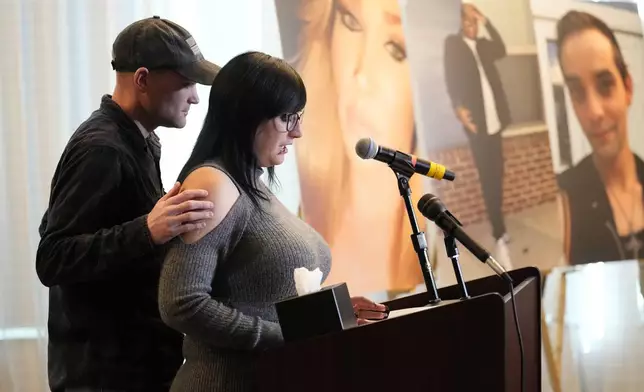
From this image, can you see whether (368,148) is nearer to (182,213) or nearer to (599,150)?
(182,213)

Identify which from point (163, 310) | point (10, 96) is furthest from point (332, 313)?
point (10, 96)

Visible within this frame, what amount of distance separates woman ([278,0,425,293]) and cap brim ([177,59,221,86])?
0.92 m

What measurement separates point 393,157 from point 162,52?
1.89 ft

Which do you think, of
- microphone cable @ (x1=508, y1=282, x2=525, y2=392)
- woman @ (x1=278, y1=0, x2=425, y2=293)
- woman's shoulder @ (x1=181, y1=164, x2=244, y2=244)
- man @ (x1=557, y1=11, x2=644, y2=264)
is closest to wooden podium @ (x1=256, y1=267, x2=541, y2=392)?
microphone cable @ (x1=508, y1=282, x2=525, y2=392)

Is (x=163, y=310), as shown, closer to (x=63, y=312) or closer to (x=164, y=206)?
(x=164, y=206)

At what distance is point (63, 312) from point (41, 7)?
1.40m

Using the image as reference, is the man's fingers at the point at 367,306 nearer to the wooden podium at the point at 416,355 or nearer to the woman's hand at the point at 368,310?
the woman's hand at the point at 368,310

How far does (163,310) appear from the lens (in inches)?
44.2

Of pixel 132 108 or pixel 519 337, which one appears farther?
pixel 132 108

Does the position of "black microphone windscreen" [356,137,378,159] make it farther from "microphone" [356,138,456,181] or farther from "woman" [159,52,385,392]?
"woman" [159,52,385,392]

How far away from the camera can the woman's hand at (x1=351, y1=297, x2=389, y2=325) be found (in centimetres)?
128

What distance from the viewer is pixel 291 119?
1.24 m

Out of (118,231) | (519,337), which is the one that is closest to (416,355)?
(519,337)

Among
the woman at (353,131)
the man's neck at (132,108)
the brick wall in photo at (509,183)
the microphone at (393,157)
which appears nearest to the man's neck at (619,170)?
the brick wall in photo at (509,183)
